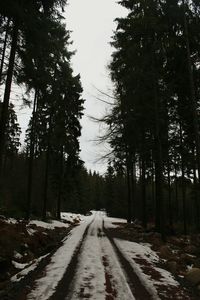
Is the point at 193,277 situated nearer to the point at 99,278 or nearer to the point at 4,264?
the point at 99,278

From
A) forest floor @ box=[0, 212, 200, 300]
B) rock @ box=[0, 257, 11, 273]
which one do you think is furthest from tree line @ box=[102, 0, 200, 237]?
rock @ box=[0, 257, 11, 273]

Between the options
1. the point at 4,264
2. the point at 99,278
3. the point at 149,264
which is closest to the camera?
the point at 99,278

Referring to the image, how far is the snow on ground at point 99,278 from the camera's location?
303 inches

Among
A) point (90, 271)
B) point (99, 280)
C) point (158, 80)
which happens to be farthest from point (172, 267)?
point (158, 80)

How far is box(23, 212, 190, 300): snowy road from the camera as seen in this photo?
305 inches

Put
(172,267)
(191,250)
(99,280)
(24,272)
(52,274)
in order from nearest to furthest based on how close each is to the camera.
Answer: (99,280), (52,274), (24,272), (172,267), (191,250)

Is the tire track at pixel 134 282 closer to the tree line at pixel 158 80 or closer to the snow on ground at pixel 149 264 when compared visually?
the snow on ground at pixel 149 264

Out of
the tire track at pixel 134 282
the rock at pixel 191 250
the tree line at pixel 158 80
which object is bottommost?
the tire track at pixel 134 282

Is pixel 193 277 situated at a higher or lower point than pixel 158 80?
lower

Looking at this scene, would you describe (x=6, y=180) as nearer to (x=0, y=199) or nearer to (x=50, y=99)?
(x=0, y=199)

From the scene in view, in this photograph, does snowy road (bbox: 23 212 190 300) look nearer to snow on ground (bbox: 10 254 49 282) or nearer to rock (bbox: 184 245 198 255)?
snow on ground (bbox: 10 254 49 282)

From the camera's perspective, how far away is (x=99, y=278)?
903 centimetres

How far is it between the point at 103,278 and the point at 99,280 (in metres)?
0.22

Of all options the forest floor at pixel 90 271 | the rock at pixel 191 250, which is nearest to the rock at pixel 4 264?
the forest floor at pixel 90 271
